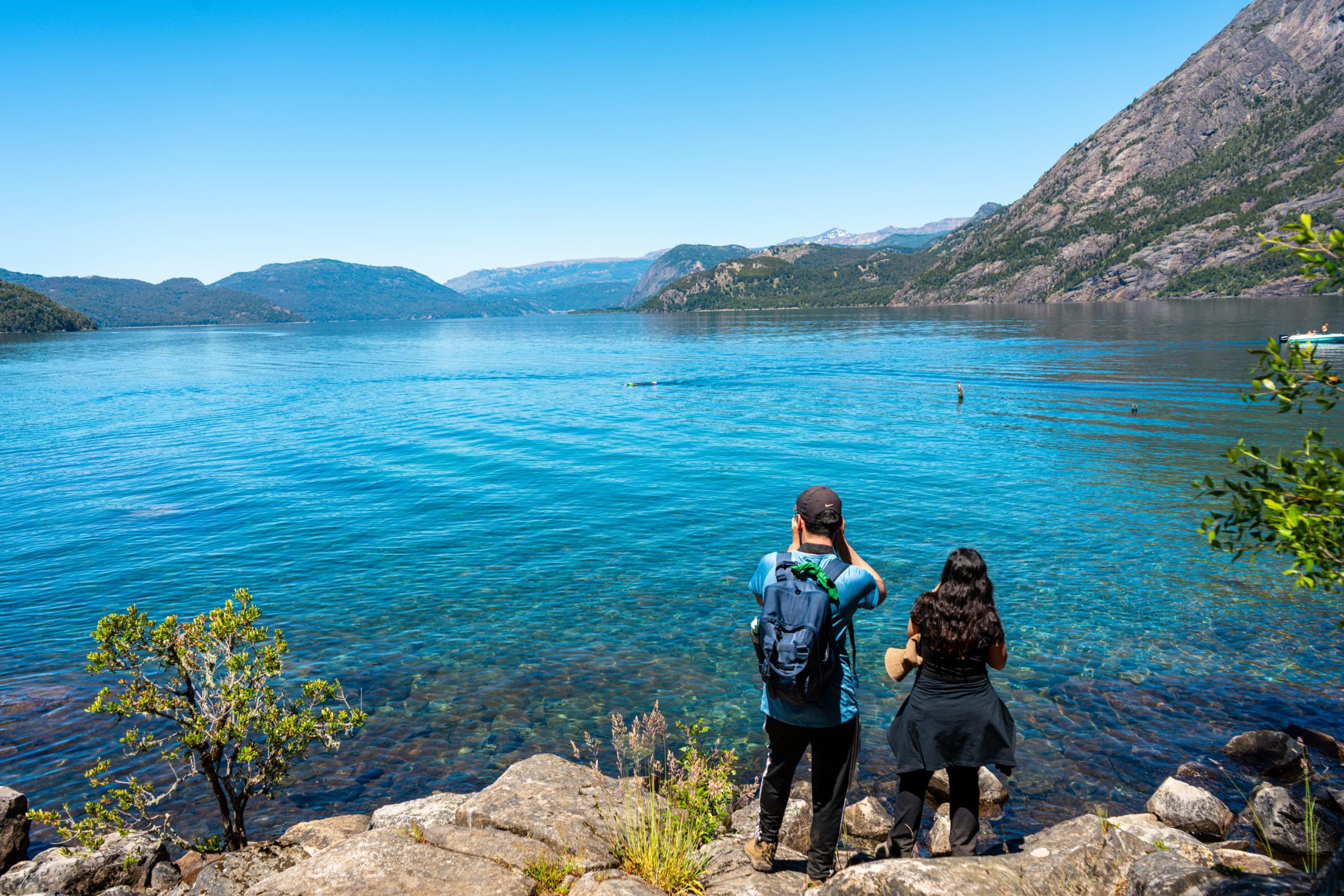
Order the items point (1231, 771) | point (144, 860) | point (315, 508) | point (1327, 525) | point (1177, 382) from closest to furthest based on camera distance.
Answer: point (1327, 525), point (144, 860), point (1231, 771), point (315, 508), point (1177, 382)

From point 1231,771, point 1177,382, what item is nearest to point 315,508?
point 1231,771

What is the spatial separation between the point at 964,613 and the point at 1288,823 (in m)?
5.55

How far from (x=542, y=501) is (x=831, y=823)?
2064 cm

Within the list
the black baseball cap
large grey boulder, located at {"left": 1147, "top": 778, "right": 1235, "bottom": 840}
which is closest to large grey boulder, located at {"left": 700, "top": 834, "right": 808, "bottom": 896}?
the black baseball cap

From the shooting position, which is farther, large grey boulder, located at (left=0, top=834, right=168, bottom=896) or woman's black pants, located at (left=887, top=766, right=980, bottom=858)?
large grey boulder, located at (left=0, top=834, right=168, bottom=896)

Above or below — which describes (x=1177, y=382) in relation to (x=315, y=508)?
above

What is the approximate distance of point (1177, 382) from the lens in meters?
48.9

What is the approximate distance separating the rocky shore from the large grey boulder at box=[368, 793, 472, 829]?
0.03 meters

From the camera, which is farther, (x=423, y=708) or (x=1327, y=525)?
(x=423, y=708)

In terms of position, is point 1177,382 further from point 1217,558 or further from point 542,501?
point 542,501

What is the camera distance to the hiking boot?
20.0ft

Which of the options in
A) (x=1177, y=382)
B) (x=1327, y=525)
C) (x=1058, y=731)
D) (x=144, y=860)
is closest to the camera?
(x=1327, y=525)

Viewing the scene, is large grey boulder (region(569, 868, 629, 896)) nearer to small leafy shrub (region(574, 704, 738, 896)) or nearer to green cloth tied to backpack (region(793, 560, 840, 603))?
small leafy shrub (region(574, 704, 738, 896))

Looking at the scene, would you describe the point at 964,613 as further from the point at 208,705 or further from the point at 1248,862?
the point at 208,705
